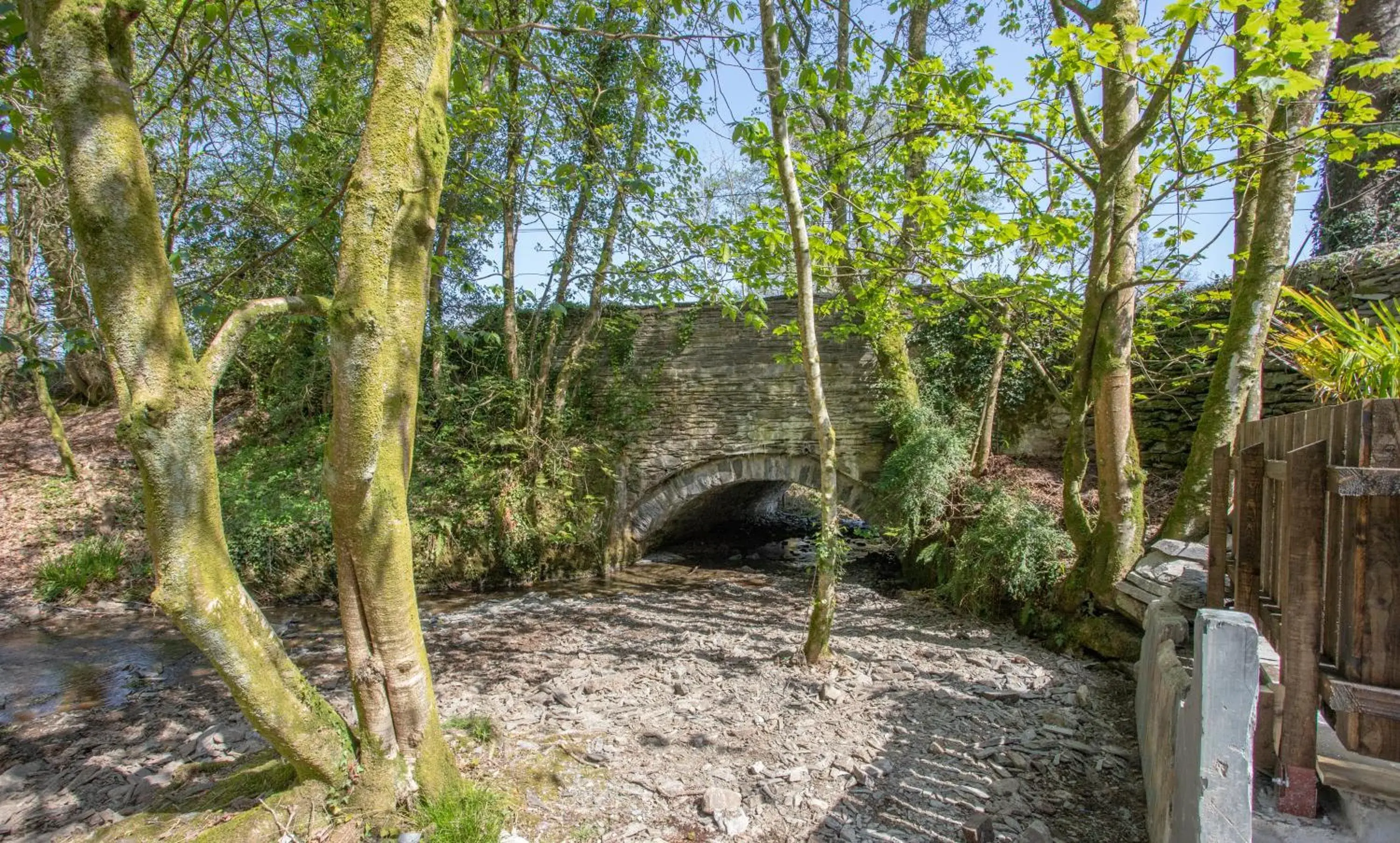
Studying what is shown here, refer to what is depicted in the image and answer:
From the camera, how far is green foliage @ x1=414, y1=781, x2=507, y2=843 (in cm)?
263

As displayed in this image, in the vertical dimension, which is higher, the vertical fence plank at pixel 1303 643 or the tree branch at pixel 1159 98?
the tree branch at pixel 1159 98

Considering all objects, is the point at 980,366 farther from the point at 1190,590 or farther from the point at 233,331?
the point at 233,331

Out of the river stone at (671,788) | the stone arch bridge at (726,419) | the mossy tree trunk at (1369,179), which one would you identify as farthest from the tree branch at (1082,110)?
the river stone at (671,788)

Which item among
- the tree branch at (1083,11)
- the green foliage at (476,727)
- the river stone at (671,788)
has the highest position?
the tree branch at (1083,11)

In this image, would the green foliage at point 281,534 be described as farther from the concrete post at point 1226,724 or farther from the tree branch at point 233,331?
the concrete post at point 1226,724

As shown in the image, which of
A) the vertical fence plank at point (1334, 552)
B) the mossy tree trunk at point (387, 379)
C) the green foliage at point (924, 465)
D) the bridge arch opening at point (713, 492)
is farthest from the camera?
the bridge arch opening at point (713, 492)

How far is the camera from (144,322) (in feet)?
7.13

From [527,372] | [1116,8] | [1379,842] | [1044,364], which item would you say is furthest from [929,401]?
[1379,842]

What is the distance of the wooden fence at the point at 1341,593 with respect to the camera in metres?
1.71

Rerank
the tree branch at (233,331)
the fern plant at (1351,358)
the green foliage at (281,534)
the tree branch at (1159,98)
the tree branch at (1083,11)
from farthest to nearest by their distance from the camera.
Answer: the green foliage at (281,534) < the tree branch at (1083,11) < the tree branch at (1159,98) < the fern plant at (1351,358) < the tree branch at (233,331)

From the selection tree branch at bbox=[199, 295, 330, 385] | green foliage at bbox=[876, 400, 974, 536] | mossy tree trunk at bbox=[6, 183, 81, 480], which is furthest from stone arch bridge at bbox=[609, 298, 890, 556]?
mossy tree trunk at bbox=[6, 183, 81, 480]

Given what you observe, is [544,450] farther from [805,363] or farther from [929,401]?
[805,363]

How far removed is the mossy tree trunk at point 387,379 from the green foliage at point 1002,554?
501cm

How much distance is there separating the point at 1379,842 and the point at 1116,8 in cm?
517
